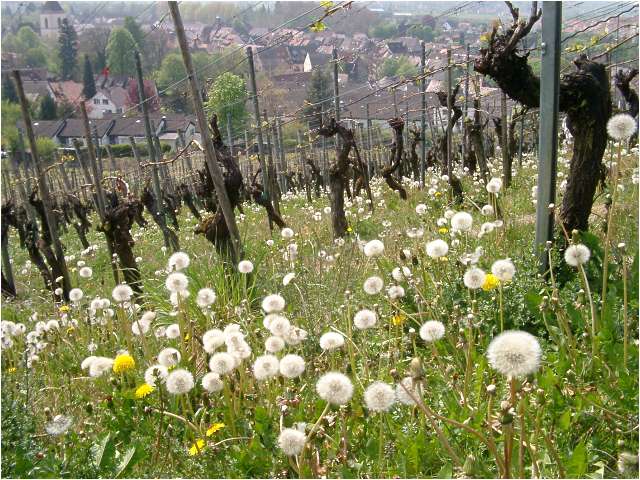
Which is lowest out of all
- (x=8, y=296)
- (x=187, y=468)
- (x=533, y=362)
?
(x=8, y=296)

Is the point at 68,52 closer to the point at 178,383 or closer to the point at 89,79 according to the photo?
the point at 89,79

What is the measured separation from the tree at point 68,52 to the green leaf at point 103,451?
4607cm

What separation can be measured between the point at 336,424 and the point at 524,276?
5.97 feet

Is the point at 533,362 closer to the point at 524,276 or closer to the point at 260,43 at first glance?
the point at 524,276

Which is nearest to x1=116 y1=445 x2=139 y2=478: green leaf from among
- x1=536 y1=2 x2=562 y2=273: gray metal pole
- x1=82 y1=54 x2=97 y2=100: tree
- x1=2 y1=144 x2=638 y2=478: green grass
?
x1=2 y1=144 x2=638 y2=478: green grass

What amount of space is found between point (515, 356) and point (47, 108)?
55.1 meters

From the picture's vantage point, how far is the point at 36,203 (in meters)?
9.62

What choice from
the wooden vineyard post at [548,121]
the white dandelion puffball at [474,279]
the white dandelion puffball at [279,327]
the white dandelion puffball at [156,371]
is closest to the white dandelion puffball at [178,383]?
the white dandelion puffball at [156,371]

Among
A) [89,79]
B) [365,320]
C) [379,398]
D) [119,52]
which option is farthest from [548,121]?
[89,79]

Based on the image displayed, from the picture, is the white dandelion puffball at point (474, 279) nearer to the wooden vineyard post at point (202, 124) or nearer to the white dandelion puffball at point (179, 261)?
the white dandelion puffball at point (179, 261)

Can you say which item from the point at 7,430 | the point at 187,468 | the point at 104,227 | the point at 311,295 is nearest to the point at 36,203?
the point at 104,227

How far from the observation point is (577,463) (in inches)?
87.0

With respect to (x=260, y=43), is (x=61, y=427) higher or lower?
lower

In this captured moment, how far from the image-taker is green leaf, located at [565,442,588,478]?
221 centimetres
